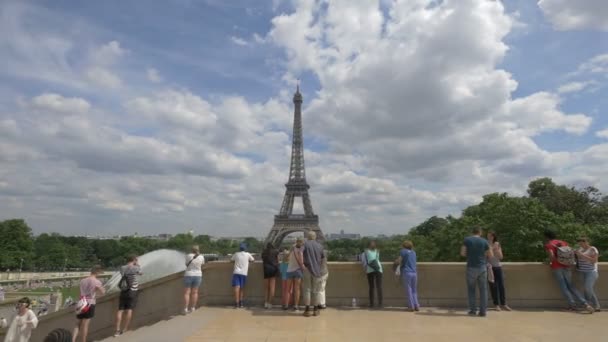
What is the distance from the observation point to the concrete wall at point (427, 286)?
402 inches

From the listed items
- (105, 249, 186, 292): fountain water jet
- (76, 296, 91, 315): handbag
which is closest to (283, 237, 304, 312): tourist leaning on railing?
(76, 296, 91, 315): handbag

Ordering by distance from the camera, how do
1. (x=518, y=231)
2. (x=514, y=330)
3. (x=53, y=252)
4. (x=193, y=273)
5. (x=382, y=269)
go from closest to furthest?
(x=514, y=330) → (x=193, y=273) → (x=382, y=269) → (x=518, y=231) → (x=53, y=252)

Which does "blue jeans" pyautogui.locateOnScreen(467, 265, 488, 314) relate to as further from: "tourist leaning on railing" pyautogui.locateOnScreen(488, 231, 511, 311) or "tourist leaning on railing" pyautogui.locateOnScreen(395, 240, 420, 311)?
"tourist leaning on railing" pyautogui.locateOnScreen(395, 240, 420, 311)

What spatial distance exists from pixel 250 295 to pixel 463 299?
552cm

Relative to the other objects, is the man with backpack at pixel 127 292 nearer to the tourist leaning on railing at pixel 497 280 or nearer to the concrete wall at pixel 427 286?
the concrete wall at pixel 427 286

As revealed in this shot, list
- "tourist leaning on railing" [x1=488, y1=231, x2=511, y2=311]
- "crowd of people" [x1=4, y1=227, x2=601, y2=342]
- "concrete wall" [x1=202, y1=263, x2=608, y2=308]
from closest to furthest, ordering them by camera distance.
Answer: "crowd of people" [x1=4, y1=227, x2=601, y2=342]
"tourist leaning on railing" [x1=488, y1=231, x2=511, y2=311]
"concrete wall" [x1=202, y1=263, x2=608, y2=308]

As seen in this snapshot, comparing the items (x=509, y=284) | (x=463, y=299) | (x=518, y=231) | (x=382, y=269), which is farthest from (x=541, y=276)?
(x=518, y=231)

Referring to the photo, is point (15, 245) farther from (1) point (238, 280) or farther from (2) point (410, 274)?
(2) point (410, 274)

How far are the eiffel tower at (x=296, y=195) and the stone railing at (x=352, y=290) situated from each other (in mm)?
72425

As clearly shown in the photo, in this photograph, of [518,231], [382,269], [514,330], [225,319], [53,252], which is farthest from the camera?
[53,252]

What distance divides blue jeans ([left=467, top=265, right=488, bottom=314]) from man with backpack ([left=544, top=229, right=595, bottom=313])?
80.6 inches

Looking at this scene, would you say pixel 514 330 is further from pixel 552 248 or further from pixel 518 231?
pixel 518 231

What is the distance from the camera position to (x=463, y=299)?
408 inches

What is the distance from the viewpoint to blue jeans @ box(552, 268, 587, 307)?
9688 mm
